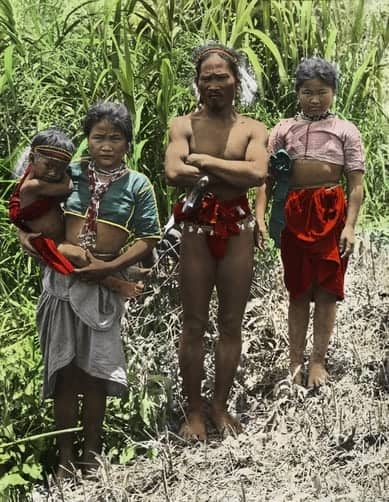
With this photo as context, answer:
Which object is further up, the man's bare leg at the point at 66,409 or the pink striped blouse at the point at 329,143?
the pink striped blouse at the point at 329,143

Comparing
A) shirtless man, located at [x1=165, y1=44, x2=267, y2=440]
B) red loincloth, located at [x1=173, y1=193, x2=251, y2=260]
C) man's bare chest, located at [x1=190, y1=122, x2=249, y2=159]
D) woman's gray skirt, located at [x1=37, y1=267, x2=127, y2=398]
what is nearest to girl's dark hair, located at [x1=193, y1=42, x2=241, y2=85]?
shirtless man, located at [x1=165, y1=44, x2=267, y2=440]

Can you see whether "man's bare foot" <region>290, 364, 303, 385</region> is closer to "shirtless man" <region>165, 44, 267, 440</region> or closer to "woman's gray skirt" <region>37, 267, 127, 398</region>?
"shirtless man" <region>165, 44, 267, 440</region>

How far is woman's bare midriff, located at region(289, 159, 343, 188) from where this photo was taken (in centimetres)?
427

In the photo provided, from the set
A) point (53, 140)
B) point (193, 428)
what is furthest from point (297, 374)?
point (53, 140)

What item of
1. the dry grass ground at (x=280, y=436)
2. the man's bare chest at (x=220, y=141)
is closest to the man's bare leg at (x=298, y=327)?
the dry grass ground at (x=280, y=436)

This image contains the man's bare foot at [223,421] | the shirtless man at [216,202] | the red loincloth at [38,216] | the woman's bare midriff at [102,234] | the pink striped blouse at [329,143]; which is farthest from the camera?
the pink striped blouse at [329,143]

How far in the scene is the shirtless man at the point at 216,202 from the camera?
3.85 metres

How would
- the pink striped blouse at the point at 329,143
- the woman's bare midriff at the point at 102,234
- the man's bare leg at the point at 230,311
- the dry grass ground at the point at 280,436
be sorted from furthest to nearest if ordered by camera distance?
the pink striped blouse at the point at 329,143 → the man's bare leg at the point at 230,311 → the woman's bare midriff at the point at 102,234 → the dry grass ground at the point at 280,436

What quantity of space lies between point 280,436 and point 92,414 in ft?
2.48

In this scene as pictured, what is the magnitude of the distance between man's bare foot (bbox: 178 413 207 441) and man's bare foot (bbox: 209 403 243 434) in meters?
0.06

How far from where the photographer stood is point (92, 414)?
379cm

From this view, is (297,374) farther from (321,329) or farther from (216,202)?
(216,202)

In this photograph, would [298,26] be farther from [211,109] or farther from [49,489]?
[49,489]

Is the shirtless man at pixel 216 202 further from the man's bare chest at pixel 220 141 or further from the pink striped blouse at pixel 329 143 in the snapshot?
the pink striped blouse at pixel 329 143
